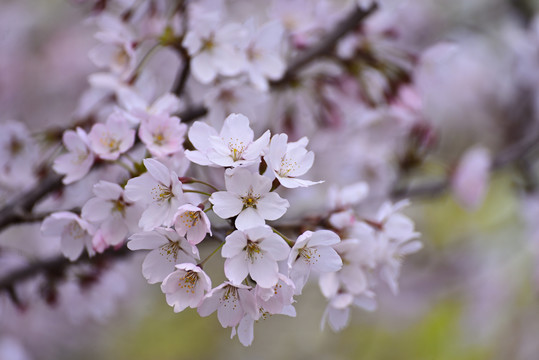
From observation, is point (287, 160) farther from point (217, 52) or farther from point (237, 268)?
point (217, 52)

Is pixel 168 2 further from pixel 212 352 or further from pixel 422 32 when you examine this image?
pixel 212 352

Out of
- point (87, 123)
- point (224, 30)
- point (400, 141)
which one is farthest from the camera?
point (400, 141)

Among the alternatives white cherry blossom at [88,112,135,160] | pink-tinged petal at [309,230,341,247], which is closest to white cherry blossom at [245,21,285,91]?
white cherry blossom at [88,112,135,160]

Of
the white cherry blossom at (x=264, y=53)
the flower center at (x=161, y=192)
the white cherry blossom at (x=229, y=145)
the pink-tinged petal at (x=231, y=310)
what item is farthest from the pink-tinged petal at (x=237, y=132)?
the white cherry blossom at (x=264, y=53)

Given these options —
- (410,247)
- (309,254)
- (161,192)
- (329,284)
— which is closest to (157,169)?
(161,192)

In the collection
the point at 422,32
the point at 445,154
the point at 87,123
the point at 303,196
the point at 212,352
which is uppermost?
the point at 87,123

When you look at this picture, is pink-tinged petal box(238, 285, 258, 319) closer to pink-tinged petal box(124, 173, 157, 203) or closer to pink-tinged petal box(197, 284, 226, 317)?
pink-tinged petal box(197, 284, 226, 317)

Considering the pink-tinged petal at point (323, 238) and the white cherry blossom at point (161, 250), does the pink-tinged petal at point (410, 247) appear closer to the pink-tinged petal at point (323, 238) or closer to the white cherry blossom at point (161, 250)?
the pink-tinged petal at point (323, 238)

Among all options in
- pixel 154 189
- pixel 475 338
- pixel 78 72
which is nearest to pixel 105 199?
pixel 154 189
